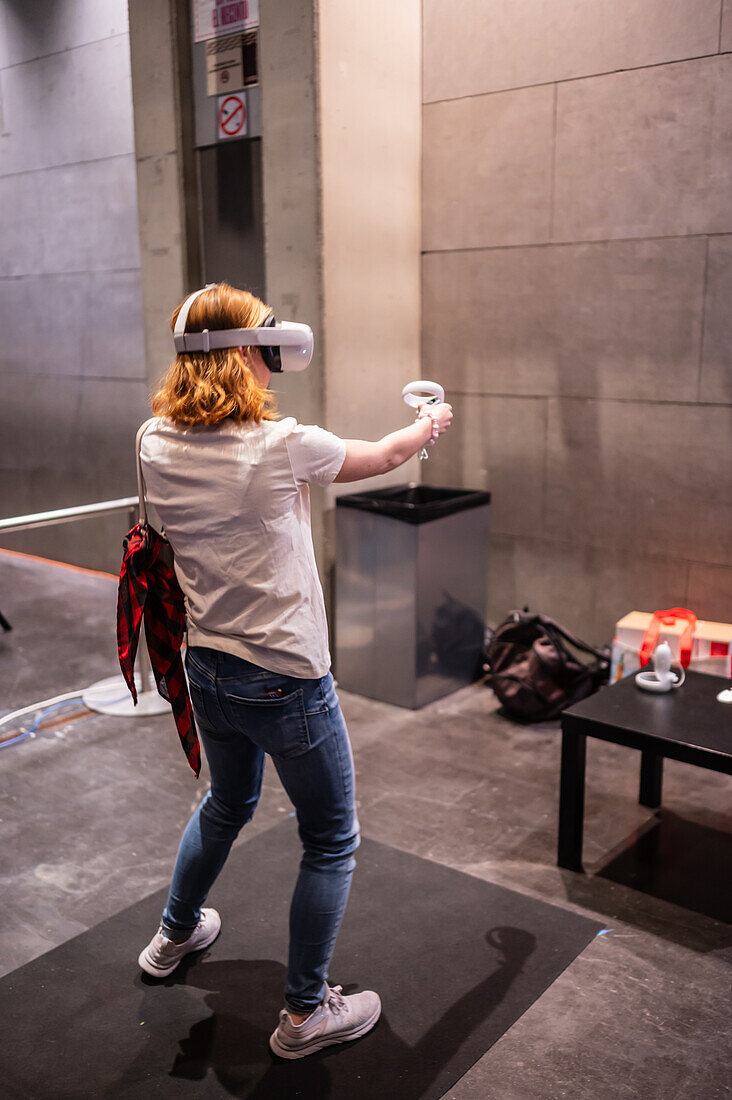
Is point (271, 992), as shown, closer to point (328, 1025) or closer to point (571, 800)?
point (328, 1025)

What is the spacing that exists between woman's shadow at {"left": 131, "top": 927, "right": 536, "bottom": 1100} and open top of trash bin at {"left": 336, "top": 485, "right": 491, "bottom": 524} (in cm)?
218

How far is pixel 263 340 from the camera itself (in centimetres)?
205

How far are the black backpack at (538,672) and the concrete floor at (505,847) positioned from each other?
0.12 m

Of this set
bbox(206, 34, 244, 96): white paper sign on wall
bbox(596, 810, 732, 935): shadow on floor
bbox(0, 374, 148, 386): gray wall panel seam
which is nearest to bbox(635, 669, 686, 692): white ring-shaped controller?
bbox(596, 810, 732, 935): shadow on floor

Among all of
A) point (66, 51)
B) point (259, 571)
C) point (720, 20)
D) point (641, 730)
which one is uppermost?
point (66, 51)

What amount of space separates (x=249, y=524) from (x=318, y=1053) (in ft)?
4.35

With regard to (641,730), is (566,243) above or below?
above

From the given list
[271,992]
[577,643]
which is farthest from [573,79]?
[271,992]

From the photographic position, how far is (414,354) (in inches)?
207

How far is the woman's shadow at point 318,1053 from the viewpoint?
2264 millimetres

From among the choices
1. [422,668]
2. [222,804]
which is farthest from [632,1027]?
[422,668]

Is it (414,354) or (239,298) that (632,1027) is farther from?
(414,354)

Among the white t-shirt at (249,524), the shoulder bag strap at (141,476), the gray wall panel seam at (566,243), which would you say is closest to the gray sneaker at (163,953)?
the white t-shirt at (249,524)

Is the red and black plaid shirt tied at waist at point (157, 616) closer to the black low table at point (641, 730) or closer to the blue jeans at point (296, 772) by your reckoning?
the blue jeans at point (296, 772)
